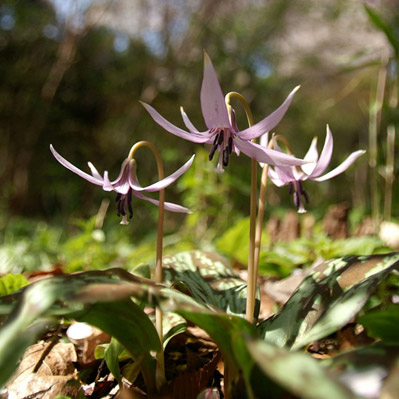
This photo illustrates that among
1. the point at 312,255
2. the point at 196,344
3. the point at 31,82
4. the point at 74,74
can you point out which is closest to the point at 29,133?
the point at 31,82

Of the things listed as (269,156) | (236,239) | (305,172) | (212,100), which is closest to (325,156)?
(305,172)

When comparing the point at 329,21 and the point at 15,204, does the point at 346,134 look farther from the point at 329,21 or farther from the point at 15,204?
the point at 15,204

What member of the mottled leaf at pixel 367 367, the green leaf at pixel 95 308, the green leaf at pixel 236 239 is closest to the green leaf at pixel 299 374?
the mottled leaf at pixel 367 367

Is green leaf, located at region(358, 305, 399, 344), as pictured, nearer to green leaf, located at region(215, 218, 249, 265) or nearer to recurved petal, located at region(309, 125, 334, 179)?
recurved petal, located at region(309, 125, 334, 179)

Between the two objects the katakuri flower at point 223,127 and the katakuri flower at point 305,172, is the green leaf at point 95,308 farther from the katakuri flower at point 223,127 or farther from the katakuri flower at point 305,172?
the katakuri flower at point 305,172

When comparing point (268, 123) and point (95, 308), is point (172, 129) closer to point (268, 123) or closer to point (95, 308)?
point (268, 123)

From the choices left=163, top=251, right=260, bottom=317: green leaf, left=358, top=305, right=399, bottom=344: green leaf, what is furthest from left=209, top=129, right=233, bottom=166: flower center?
left=358, top=305, right=399, bottom=344: green leaf
